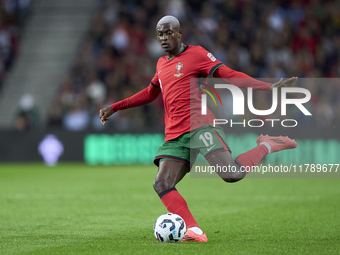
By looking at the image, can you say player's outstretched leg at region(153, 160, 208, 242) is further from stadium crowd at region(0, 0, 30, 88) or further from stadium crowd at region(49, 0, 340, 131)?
stadium crowd at region(0, 0, 30, 88)

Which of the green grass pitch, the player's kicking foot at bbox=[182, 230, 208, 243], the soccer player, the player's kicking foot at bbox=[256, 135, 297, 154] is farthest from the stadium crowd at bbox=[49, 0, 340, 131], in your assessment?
the player's kicking foot at bbox=[182, 230, 208, 243]

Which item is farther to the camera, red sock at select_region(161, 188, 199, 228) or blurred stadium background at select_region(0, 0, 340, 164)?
blurred stadium background at select_region(0, 0, 340, 164)

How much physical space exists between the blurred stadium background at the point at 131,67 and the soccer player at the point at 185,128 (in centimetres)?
886

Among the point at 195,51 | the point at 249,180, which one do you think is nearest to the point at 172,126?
the point at 195,51

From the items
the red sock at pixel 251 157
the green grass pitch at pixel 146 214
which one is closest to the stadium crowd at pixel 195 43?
the green grass pitch at pixel 146 214

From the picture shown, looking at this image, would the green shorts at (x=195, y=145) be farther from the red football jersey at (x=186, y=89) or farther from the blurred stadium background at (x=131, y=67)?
the blurred stadium background at (x=131, y=67)

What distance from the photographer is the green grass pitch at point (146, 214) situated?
5.64 m

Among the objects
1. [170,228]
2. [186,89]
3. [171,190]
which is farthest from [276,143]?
[170,228]

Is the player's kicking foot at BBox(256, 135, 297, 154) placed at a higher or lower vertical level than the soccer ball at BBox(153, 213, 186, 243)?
higher

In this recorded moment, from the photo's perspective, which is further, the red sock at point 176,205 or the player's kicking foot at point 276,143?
the player's kicking foot at point 276,143

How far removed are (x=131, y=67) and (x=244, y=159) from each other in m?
13.0

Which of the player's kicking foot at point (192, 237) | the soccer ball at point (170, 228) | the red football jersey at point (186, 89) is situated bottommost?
the player's kicking foot at point (192, 237)

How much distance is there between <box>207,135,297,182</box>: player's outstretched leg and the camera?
5824 millimetres

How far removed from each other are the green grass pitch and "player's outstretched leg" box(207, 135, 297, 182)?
0.65m
